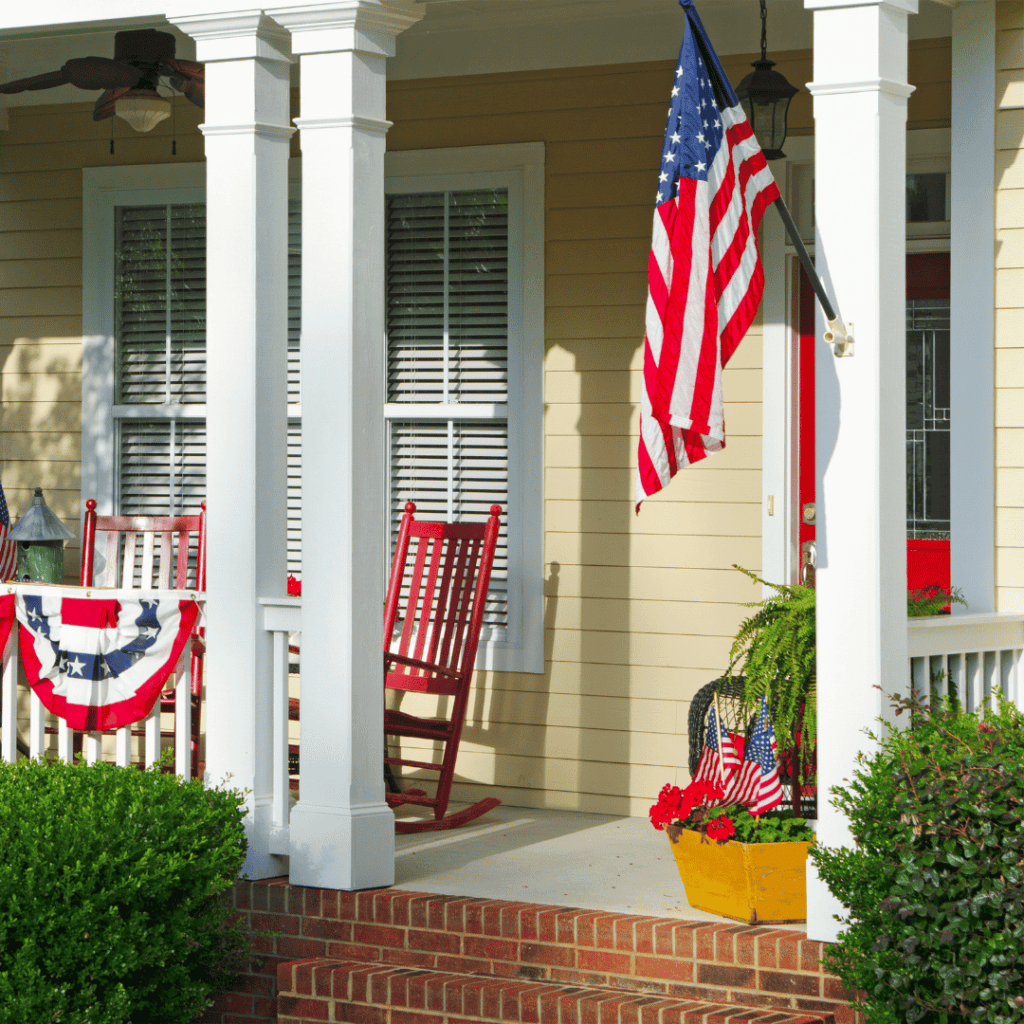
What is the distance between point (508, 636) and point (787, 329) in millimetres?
1628

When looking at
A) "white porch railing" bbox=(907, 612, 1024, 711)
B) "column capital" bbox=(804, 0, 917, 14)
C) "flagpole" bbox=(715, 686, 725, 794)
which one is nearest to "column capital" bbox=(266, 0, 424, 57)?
"column capital" bbox=(804, 0, 917, 14)

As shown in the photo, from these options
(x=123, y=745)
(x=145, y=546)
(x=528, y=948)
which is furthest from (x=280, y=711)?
(x=145, y=546)

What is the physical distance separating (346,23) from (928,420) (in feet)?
8.12

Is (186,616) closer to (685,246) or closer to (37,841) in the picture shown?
(37,841)

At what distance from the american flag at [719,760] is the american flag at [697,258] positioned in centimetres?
99

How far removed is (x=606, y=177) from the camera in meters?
5.71

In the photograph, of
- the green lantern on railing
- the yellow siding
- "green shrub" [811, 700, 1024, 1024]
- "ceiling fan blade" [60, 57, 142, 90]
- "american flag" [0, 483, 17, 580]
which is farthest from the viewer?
"american flag" [0, 483, 17, 580]

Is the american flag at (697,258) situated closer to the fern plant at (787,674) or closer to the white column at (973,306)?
the fern plant at (787,674)

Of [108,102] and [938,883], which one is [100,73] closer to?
[108,102]

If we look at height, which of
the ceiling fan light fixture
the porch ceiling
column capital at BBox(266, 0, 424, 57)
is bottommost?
column capital at BBox(266, 0, 424, 57)

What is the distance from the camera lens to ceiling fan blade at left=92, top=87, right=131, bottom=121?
5.41 m

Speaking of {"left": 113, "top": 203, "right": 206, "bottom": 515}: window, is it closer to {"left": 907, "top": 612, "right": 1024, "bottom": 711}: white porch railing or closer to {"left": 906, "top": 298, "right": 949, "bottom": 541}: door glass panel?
{"left": 906, "top": 298, "right": 949, "bottom": 541}: door glass panel

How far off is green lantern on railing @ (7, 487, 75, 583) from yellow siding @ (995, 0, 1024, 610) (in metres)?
3.40

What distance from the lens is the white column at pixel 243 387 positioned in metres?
4.53
